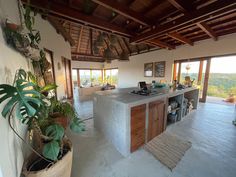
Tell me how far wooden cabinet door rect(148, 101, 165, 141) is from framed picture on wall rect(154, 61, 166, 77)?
448 cm

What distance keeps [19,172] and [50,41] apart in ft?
10.9

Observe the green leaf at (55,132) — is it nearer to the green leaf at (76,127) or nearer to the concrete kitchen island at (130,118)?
the green leaf at (76,127)

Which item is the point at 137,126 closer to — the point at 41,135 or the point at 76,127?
the point at 76,127

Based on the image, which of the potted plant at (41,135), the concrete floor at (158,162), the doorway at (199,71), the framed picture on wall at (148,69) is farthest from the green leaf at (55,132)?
the framed picture on wall at (148,69)

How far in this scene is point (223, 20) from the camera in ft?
11.0

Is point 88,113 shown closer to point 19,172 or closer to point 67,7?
point 19,172

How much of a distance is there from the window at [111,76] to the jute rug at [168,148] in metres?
8.16

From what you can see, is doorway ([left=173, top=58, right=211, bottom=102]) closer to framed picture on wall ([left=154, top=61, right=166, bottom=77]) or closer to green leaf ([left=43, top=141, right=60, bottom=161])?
framed picture on wall ([left=154, top=61, right=166, bottom=77])

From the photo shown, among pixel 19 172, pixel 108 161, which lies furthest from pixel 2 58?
→ pixel 108 161

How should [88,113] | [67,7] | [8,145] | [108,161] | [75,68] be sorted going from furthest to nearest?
[75,68]
[88,113]
[67,7]
[108,161]
[8,145]

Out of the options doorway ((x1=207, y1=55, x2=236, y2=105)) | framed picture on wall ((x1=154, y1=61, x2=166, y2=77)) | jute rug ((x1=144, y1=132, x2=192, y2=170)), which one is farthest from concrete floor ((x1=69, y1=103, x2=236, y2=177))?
framed picture on wall ((x1=154, y1=61, x2=166, y2=77))

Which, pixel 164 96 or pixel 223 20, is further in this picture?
pixel 223 20

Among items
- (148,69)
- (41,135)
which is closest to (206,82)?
(148,69)

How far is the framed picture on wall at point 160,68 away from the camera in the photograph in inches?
243
